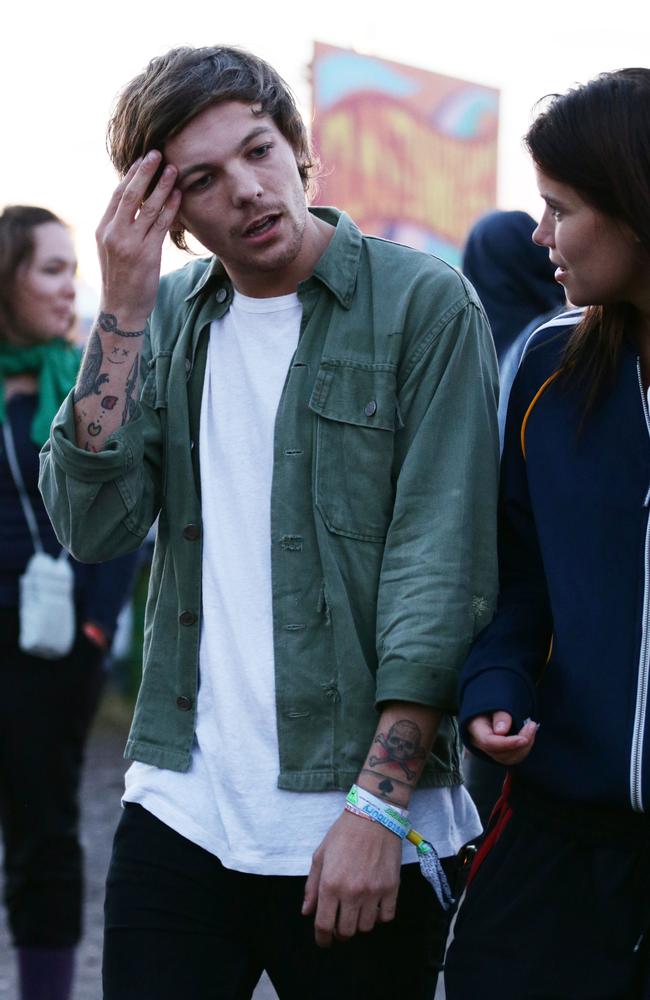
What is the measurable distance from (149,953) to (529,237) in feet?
8.80

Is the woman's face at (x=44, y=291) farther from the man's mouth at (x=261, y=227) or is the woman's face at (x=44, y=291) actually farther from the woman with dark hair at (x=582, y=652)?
the woman with dark hair at (x=582, y=652)

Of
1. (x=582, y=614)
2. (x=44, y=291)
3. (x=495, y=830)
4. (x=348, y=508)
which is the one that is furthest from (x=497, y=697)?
(x=44, y=291)

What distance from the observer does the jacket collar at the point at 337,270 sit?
2.56 meters

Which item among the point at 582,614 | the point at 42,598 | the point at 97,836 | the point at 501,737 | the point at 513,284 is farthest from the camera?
the point at 97,836

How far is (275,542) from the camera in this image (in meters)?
2.49

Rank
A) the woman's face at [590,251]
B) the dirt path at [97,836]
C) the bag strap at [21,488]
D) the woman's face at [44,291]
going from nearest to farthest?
the woman's face at [590,251] → the bag strap at [21,488] → the woman's face at [44,291] → the dirt path at [97,836]

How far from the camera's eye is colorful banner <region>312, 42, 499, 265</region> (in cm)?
1445

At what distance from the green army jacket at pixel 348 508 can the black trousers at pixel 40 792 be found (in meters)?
1.63

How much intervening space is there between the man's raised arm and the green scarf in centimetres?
175

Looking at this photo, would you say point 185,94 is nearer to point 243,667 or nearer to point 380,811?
point 243,667

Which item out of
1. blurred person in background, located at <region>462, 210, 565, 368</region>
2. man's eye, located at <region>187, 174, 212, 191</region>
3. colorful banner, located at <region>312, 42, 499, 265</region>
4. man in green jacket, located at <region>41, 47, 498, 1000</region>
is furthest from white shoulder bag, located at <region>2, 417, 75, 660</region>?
colorful banner, located at <region>312, 42, 499, 265</region>

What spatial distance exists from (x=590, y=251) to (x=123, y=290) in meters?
0.82

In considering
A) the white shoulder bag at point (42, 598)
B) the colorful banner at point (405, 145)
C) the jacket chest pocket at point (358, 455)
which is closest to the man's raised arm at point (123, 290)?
the jacket chest pocket at point (358, 455)

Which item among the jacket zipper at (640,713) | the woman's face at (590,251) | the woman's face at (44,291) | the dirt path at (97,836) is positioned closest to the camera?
the jacket zipper at (640,713)
